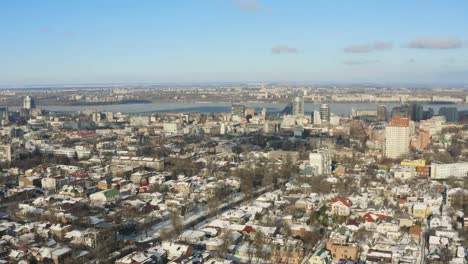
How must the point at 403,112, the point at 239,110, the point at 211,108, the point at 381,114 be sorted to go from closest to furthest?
the point at 403,112, the point at 381,114, the point at 239,110, the point at 211,108

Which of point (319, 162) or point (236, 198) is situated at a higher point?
point (319, 162)

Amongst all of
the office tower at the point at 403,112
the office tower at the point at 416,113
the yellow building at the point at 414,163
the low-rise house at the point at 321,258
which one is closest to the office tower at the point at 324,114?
the office tower at the point at 403,112

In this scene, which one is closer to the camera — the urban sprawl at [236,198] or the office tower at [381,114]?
the urban sprawl at [236,198]

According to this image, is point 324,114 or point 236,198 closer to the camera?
point 236,198

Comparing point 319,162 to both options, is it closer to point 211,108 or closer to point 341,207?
point 341,207

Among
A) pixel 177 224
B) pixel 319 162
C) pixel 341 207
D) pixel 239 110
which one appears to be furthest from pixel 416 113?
pixel 177 224

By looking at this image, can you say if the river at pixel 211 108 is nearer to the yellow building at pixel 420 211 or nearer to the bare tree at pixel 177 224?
the yellow building at pixel 420 211

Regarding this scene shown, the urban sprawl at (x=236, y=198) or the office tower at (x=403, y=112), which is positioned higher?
the office tower at (x=403, y=112)

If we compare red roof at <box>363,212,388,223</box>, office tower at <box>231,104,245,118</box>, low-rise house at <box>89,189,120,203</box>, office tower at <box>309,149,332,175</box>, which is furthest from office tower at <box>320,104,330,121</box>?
red roof at <box>363,212,388,223</box>

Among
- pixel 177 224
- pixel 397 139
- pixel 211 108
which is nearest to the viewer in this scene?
pixel 177 224
